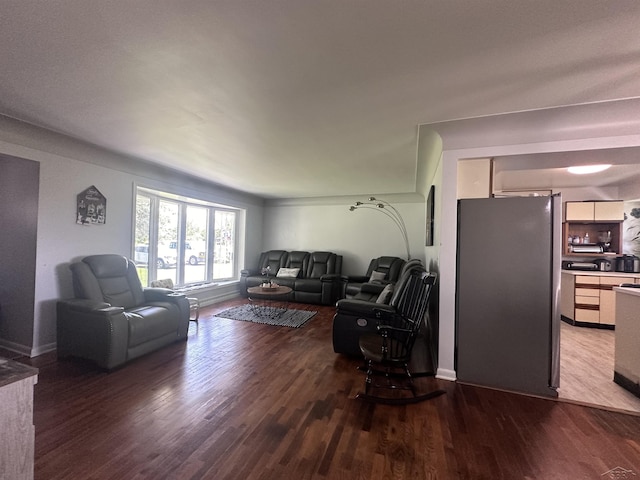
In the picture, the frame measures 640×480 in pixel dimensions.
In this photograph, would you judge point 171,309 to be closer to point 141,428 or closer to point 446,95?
point 141,428

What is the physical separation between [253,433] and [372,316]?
1.60 metres

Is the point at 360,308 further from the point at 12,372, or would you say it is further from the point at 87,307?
the point at 87,307

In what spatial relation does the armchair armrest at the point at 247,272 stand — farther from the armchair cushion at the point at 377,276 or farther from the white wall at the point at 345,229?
the armchair cushion at the point at 377,276

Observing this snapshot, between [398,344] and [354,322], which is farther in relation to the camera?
[354,322]

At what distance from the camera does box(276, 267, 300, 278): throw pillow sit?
6105mm

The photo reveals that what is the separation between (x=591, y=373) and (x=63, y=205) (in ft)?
19.7

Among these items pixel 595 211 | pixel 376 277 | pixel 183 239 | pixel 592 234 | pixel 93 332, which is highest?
pixel 595 211

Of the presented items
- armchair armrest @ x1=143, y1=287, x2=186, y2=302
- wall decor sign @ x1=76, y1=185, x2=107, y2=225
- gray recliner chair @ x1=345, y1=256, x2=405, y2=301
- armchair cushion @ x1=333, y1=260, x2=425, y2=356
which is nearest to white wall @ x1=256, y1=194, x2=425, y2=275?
gray recliner chair @ x1=345, y1=256, x2=405, y2=301

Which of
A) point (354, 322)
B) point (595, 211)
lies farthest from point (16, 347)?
point (595, 211)

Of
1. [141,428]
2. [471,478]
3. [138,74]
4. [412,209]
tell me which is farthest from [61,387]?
[412,209]

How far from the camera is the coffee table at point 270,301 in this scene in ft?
14.4

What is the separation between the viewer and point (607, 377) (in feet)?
8.76

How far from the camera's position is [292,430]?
1830mm

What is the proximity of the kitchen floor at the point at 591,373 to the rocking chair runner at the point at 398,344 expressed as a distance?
1265 millimetres
